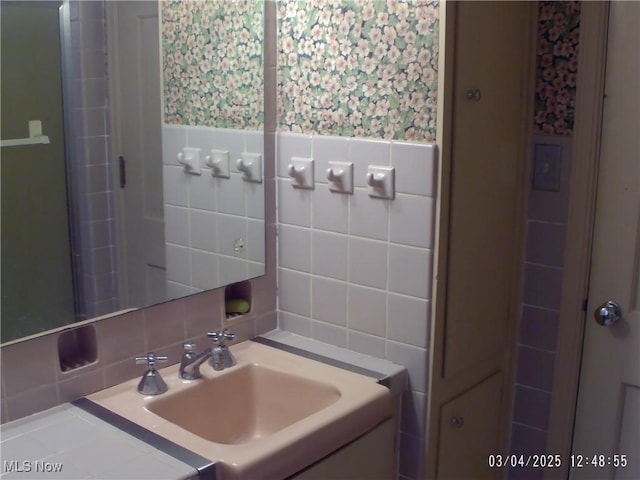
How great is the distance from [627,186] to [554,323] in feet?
1.30

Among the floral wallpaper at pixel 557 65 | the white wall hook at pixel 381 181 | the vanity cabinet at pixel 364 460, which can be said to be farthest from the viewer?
the floral wallpaper at pixel 557 65

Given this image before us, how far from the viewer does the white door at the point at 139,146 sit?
1.49m

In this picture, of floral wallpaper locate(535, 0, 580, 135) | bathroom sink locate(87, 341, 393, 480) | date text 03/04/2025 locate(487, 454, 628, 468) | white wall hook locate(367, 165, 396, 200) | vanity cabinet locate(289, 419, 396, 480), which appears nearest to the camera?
bathroom sink locate(87, 341, 393, 480)

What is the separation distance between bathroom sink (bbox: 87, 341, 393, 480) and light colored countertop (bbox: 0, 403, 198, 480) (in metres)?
0.06

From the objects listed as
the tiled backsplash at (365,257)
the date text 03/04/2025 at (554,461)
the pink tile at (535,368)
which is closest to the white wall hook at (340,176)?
the tiled backsplash at (365,257)

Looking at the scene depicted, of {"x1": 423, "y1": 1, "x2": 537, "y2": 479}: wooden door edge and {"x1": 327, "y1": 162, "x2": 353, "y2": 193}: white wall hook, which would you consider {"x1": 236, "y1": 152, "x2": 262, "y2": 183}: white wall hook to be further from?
{"x1": 423, "y1": 1, "x2": 537, "y2": 479}: wooden door edge

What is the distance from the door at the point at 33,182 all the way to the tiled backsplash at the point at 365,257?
1.95ft

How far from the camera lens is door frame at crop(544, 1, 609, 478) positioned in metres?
1.69

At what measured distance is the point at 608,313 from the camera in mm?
1764

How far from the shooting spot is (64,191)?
1.42 m

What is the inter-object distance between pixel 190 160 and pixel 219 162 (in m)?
0.09

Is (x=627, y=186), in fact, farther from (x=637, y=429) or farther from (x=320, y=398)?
(x=320, y=398)

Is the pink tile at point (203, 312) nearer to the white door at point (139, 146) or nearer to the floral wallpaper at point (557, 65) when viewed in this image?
the white door at point (139, 146)

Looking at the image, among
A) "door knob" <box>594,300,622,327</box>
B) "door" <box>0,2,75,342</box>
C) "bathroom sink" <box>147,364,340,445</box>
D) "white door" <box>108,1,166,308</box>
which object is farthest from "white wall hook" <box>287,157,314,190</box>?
"door knob" <box>594,300,622,327</box>
